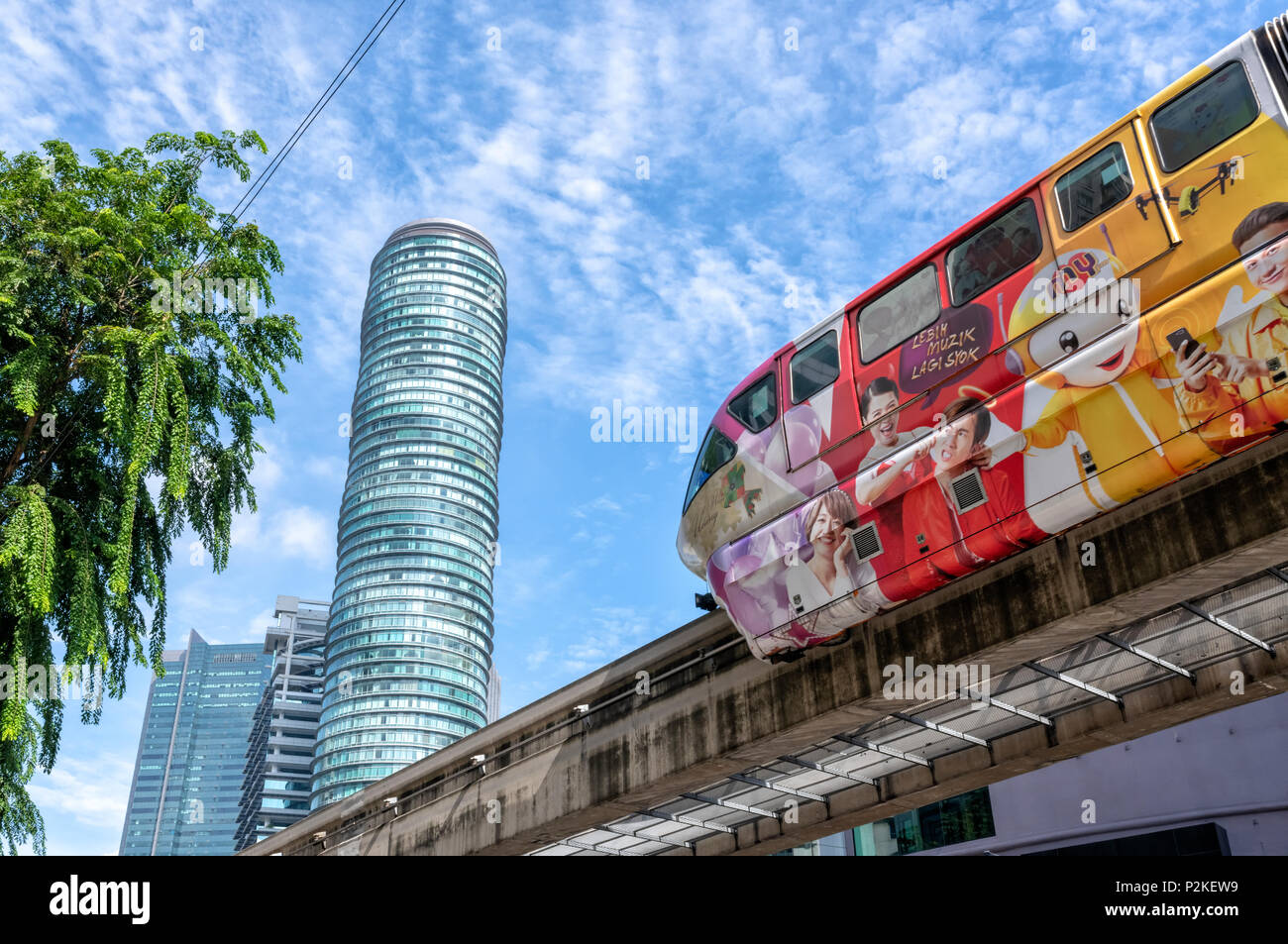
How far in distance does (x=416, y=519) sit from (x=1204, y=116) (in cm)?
13840

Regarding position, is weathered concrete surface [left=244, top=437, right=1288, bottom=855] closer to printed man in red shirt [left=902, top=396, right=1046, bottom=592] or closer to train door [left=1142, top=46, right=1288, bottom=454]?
printed man in red shirt [left=902, top=396, right=1046, bottom=592]

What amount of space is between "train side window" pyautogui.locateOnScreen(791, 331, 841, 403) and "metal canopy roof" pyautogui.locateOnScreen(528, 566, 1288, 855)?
165 inches

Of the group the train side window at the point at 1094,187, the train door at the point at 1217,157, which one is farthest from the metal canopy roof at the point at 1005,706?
the train side window at the point at 1094,187

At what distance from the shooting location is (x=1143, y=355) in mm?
8234

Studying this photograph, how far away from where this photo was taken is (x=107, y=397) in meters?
13.4

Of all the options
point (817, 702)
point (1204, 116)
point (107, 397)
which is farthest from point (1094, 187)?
Answer: point (107, 397)

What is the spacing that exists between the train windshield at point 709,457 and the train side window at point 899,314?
98.4 inches

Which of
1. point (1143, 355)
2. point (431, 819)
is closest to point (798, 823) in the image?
point (431, 819)

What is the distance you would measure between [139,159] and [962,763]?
663 inches

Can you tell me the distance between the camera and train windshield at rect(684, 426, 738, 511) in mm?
13094

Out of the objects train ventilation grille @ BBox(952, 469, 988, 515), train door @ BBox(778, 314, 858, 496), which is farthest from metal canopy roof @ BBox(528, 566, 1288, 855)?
train door @ BBox(778, 314, 858, 496)

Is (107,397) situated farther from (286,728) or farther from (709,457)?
(286,728)

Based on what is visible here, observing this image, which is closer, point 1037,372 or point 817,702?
point 1037,372
